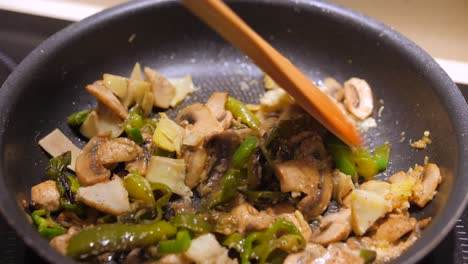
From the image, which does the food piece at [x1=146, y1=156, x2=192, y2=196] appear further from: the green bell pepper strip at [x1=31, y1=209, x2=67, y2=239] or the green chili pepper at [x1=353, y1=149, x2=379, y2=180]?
the green chili pepper at [x1=353, y1=149, x2=379, y2=180]

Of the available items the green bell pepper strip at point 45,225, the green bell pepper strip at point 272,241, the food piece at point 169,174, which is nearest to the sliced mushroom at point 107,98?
the food piece at point 169,174

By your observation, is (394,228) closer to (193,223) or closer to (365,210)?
(365,210)

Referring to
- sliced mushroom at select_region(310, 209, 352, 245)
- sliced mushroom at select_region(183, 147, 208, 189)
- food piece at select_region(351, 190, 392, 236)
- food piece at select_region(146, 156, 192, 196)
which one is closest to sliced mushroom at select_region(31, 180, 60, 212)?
food piece at select_region(146, 156, 192, 196)

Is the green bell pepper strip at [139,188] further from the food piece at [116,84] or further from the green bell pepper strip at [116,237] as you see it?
the food piece at [116,84]

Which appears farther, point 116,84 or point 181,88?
point 181,88

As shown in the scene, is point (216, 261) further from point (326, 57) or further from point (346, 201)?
point (326, 57)

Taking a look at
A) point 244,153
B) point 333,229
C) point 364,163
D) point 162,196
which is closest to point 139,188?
point 162,196
